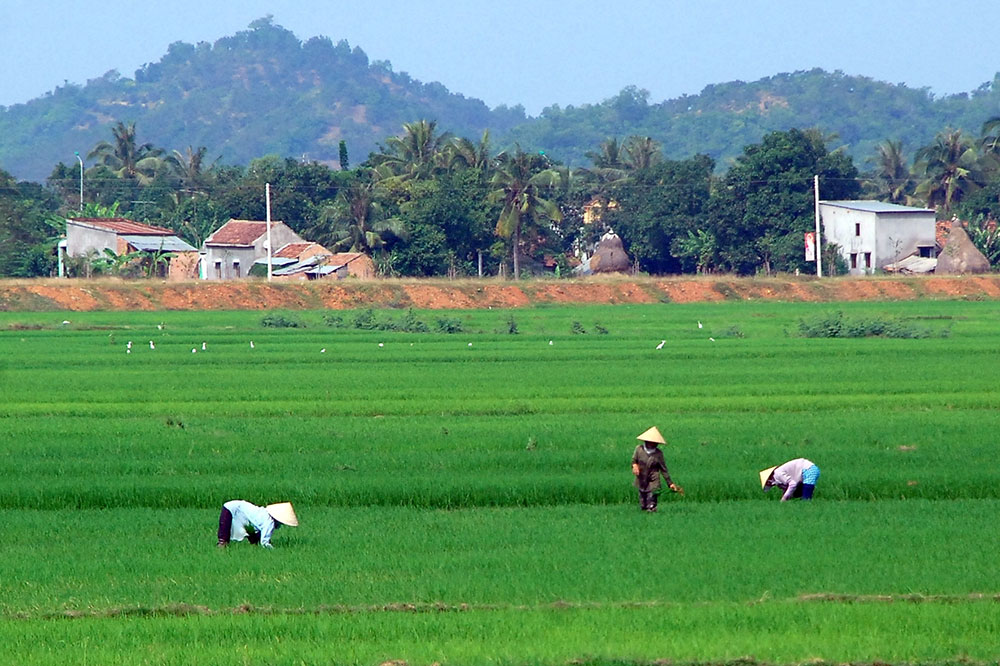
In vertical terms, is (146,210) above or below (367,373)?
Result: above

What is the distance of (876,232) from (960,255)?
4.50m

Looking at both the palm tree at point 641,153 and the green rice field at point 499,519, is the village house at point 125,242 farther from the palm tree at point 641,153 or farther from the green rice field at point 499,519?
the green rice field at point 499,519

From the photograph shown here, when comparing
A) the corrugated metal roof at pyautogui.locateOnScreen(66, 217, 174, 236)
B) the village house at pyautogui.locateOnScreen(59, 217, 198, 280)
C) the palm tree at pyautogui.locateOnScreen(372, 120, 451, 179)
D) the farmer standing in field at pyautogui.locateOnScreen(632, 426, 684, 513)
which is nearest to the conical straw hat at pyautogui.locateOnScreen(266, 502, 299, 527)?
the farmer standing in field at pyautogui.locateOnScreen(632, 426, 684, 513)

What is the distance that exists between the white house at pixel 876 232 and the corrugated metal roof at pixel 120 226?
115 feet

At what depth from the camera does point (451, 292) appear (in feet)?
199

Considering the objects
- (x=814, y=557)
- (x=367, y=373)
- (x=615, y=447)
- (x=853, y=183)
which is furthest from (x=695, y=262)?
(x=814, y=557)

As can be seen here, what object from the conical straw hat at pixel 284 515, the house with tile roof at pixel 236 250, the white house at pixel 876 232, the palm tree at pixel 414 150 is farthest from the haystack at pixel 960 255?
the conical straw hat at pixel 284 515

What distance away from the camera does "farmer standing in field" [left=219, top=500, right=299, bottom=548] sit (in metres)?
11.6

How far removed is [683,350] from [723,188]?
1562 inches

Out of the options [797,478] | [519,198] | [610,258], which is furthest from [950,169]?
[797,478]

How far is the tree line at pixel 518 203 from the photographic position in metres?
67.5

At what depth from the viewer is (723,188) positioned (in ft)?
237

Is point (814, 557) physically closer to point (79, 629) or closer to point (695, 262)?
point (79, 629)

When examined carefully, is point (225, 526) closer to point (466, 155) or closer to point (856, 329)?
point (856, 329)
